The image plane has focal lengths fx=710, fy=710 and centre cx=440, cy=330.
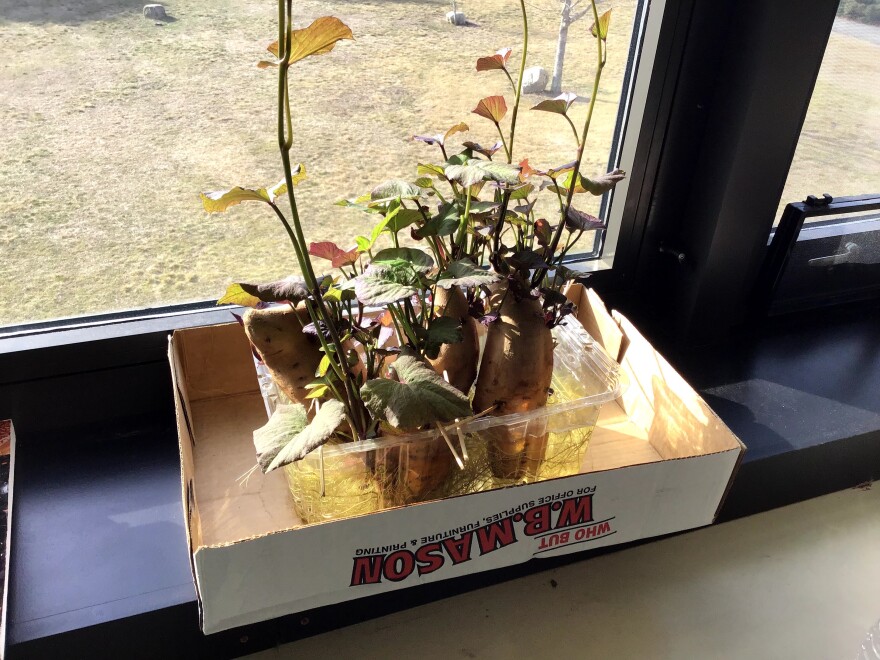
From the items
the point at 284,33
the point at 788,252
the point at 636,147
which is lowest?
the point at 788,252

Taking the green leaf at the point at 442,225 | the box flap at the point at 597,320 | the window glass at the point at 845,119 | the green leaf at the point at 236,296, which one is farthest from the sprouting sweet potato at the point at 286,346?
the window glass at the point at 845,119

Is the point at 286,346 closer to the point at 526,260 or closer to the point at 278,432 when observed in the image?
the point at 278,432

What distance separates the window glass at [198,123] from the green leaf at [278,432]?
0.23 meters

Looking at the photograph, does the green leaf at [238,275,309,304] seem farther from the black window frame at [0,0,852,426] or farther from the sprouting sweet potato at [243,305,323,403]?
the black window frame at [0,0,852,426]

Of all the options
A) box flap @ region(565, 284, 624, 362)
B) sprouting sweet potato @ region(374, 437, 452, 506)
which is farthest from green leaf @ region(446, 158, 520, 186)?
box flap @ region(565, 284, 624, 362)

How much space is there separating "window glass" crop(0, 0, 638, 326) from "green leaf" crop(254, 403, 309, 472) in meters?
0.23

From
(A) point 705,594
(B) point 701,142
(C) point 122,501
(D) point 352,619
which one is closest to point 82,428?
(C) point 122,501

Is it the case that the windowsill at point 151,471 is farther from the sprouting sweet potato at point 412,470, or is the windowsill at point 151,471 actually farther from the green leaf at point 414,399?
the green leaf at point 414,399

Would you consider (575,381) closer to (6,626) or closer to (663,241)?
(663,241)

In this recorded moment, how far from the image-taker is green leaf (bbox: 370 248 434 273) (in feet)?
1.88

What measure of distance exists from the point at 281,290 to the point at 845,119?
2.88 ft

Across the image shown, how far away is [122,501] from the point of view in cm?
76

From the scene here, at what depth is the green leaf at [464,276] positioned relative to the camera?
1.75 feet

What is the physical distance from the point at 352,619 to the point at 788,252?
2.56ft
